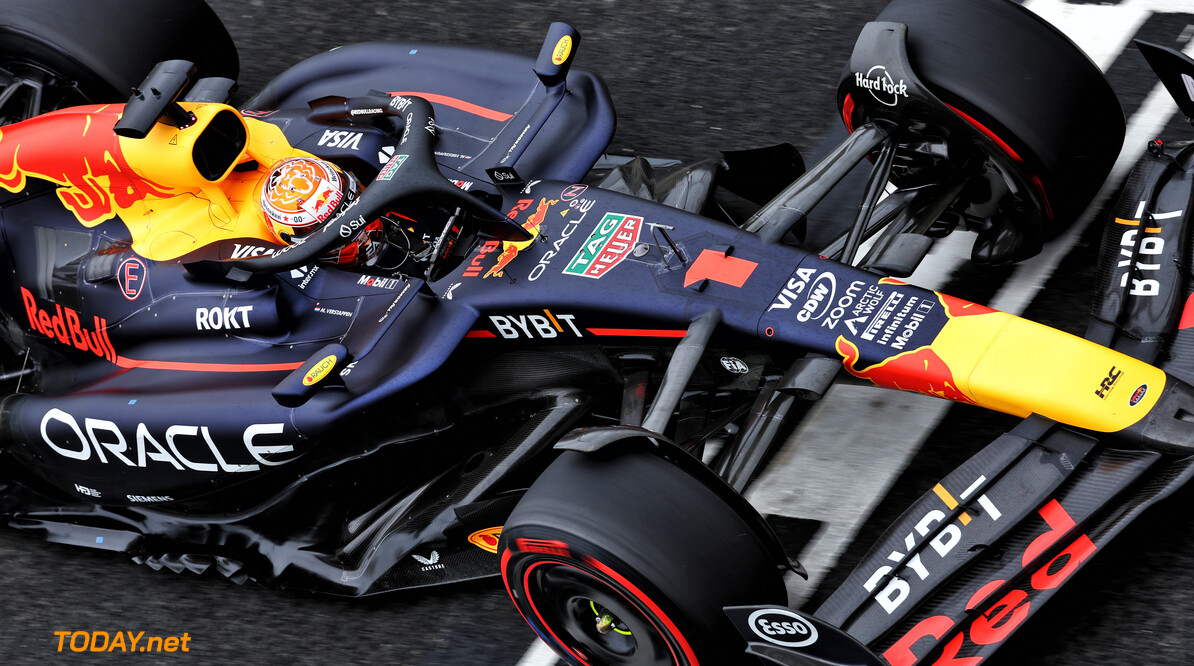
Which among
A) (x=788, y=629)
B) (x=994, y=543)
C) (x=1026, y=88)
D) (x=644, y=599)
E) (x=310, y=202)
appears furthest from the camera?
(x=310, y=202)

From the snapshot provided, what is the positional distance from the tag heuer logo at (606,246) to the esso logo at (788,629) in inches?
52.8

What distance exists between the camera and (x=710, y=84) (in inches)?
244

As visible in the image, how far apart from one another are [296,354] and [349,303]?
253mm

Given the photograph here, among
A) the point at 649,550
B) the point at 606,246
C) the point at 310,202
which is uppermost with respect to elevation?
the point at 606,246

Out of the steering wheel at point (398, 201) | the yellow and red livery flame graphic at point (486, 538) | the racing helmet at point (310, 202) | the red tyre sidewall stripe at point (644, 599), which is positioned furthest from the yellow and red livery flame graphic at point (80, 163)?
the red tyre sidewall stripe at point (644, 599)

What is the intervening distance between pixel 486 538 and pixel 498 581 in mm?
284

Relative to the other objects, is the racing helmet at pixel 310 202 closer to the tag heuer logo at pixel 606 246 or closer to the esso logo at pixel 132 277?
the esso logo at pixel 132 277

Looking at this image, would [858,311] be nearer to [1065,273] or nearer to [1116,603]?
[1116,603]

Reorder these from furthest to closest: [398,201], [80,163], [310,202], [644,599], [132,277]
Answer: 1. [80,163]
2. [132,277]
3. [310,202]
4. [398,201]
5. [644,599]

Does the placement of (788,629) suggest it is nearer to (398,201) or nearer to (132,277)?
(398,201)

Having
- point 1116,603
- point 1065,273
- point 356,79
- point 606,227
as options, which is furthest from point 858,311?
point 356,79

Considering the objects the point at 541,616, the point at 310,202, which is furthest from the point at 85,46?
the point at 541,616

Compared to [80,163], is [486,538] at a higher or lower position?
lower

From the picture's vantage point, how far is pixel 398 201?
12.9 feet
